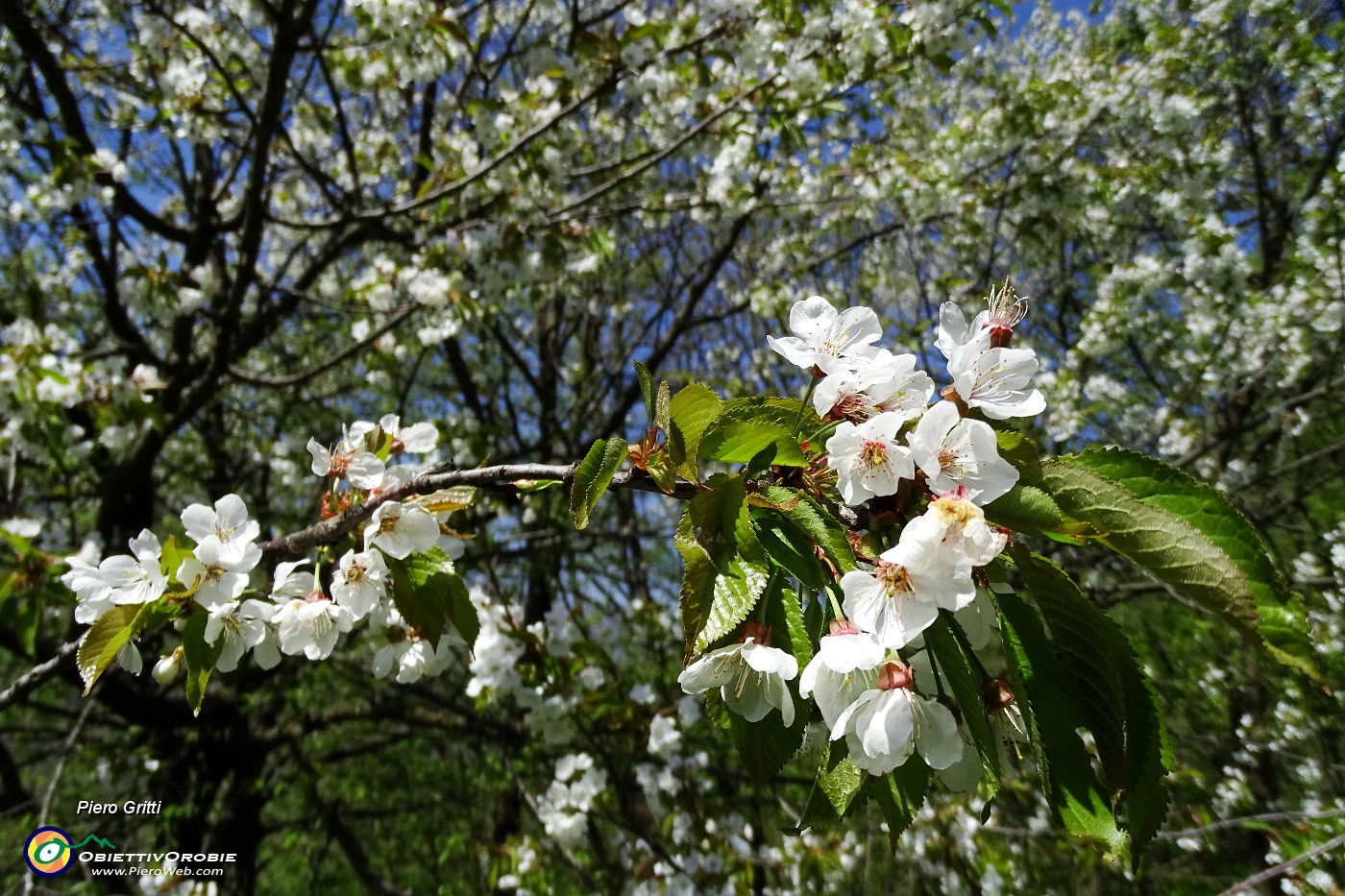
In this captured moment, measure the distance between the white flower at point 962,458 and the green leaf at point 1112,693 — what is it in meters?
0.08

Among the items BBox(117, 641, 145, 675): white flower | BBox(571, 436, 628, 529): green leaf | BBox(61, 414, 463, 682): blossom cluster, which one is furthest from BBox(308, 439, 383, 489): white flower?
BBox(571, 436, 628, 529): green leaf

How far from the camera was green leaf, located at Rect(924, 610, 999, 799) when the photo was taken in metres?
0.72

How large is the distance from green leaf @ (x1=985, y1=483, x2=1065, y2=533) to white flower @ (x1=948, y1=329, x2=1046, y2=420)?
113mm

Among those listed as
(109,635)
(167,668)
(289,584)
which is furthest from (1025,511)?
(167,668)

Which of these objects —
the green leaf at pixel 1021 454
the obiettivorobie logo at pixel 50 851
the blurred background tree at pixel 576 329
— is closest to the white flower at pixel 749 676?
the green leaf at pixel 1021 454

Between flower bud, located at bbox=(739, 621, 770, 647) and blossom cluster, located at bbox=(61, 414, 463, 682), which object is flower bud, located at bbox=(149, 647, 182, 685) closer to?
blossom cluster, located at bbox=(61, 414, 463, 682)

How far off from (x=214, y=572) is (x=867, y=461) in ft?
3.43

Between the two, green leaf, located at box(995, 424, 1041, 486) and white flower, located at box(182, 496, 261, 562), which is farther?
white flower, located at box(182, 496, 261, 562)

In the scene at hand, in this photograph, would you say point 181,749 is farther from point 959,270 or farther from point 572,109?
point 959,270

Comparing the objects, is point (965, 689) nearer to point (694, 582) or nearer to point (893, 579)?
point (893, 579)

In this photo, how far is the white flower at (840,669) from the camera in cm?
73

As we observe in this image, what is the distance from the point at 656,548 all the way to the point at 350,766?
12.3ft

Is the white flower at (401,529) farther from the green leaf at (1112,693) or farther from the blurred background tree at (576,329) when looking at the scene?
the blurred background tree at (576,329)

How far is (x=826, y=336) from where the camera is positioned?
98 centimetres
